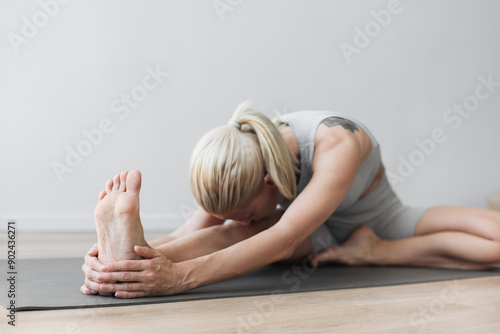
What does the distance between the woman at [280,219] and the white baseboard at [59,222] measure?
1.28 metres

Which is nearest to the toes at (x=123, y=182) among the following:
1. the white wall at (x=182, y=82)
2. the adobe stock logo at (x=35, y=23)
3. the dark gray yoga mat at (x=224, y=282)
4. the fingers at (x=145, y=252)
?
the fingers at (x=145, y=252)

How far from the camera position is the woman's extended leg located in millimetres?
1739

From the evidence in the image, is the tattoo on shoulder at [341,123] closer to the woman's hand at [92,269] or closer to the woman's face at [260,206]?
the woman's face at [260,206]

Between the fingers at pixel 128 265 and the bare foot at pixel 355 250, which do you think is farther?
the bare foot at pixel 355 250

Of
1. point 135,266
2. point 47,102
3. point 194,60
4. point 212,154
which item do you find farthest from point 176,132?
point 135,266

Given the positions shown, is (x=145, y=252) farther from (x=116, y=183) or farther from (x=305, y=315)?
(x=305, y=315)

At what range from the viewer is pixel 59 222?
8.99ft

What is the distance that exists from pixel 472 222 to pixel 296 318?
0.97 m

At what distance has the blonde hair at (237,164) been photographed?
130 cm

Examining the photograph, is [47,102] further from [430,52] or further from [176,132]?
[430,52]

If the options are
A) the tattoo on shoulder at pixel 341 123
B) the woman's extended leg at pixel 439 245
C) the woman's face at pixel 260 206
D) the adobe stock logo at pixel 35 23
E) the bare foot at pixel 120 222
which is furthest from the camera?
the adobe stock logo at pixel 35 23

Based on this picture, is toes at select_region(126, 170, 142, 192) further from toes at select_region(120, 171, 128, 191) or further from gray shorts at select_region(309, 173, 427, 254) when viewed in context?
gray shorts at select_region(309, 173, 427, 254)

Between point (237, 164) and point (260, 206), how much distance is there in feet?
0.63

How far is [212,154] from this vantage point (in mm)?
1310
